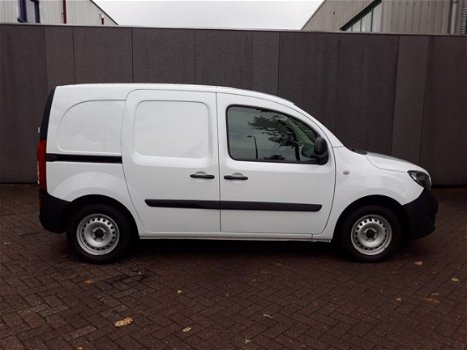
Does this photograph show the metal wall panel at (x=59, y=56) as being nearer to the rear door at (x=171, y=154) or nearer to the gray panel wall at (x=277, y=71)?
the gray panel wall at (x=277, y=71)

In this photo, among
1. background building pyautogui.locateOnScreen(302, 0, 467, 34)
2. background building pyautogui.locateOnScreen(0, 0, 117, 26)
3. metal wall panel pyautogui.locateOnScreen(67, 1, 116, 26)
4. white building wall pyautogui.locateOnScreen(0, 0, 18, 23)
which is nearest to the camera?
background building pyautogui.locateOnScreen(302, 0, 467, 34)

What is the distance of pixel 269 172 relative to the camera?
4434 mm

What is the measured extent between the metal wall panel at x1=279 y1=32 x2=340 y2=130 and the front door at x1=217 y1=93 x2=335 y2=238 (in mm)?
4001

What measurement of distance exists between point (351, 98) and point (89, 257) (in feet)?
19.7

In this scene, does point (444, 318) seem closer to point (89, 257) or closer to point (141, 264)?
point (141, 264)

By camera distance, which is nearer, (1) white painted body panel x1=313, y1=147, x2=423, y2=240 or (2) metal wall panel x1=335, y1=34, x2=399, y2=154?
(1) white painted body panel x1=313, y1=147, x2=423, y2=240

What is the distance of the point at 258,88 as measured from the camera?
27.6 ft

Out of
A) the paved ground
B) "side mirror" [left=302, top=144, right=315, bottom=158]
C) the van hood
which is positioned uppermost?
"side mirror" [left=302, top=144, right=315, bottom=158]

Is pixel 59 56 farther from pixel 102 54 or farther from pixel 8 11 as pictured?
pixel 8 11

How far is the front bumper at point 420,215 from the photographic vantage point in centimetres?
458

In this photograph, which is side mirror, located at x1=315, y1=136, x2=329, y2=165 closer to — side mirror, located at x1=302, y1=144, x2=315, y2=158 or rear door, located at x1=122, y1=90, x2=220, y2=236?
side mirror, located at x1=302, y1=144, x2=315, y2=158

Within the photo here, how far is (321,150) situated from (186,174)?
1.40 m

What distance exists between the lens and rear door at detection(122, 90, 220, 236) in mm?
4395

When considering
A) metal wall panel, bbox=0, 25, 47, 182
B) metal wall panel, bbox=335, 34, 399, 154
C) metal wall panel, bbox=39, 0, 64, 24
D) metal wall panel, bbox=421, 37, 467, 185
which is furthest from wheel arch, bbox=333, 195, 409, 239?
metal wall panel, bbox=39, 0, 64, 24
